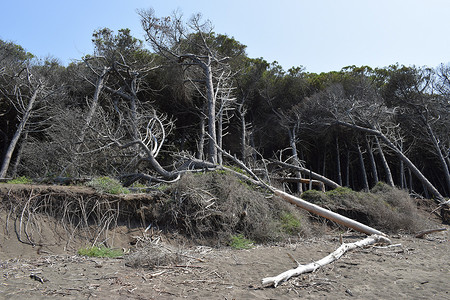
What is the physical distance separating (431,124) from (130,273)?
19.0m

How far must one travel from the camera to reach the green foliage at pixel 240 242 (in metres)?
6.81

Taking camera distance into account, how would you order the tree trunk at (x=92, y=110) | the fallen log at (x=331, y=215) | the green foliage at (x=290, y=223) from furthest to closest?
the tree trunk at (x=92, y=110), the fallen log at (x=331, y=215), the green foliage at (x=290, y=223)

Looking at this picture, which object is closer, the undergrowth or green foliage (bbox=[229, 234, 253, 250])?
green foliage (bbox=[229, 234, 253, 250])

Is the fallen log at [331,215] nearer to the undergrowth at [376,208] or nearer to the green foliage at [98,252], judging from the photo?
the undergrowth at [376,208]

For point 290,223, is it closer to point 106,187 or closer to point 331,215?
point 331,215

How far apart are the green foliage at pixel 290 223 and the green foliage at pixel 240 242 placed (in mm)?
1258

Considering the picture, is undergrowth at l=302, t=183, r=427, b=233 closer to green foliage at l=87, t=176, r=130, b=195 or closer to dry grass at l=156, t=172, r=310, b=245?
dry grass at l=156, t=172, r=310, b=245

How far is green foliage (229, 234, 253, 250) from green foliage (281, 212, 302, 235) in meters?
1.26

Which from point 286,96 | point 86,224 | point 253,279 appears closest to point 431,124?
point 286,96

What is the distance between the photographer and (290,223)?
808cm

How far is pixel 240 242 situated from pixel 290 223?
5.87 feet

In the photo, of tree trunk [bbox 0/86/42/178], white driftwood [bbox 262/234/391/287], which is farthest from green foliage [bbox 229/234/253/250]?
tree trunk [bbox 0/86/42/178]

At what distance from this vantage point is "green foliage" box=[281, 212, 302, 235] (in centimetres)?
800

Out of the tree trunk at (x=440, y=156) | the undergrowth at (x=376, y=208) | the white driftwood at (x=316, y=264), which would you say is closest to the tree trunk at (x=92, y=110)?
the white driftwood at (x=316, y=264)
